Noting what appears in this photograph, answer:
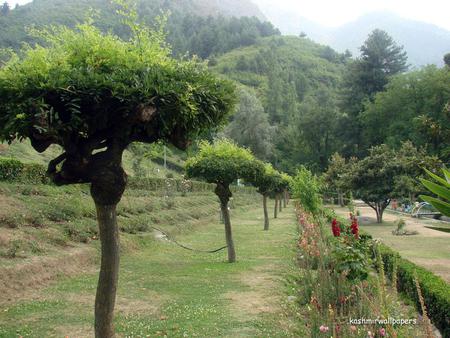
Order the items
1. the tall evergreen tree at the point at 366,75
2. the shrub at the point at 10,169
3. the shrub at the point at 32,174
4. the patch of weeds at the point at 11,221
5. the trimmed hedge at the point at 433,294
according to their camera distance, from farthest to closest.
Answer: the tall evergreen tree at the point at 366,75 < the shrub at the point at 32,174 < the shrub at the point at 10,169 < the patch of weeds at the point at 11,221 < the trimmed hedge at the point at 433,294

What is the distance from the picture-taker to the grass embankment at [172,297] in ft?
20.8

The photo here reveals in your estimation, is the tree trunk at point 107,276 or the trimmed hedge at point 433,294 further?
the trimmed hedge at point 433,294

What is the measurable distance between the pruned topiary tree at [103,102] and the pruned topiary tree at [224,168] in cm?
664

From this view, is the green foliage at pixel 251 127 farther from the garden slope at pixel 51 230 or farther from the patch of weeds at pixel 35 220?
the patch of weeds at pixel 35 220

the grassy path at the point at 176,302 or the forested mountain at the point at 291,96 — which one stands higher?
the forested mountain at the point at 291,96

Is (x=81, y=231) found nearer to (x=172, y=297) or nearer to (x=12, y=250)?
(x=12, y=250)

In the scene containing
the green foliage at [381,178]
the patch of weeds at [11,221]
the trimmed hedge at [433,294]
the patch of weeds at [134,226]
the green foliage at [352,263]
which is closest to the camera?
the green foliage at [352,263]

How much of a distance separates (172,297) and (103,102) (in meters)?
4.77

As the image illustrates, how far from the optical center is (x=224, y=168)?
12.4 metres

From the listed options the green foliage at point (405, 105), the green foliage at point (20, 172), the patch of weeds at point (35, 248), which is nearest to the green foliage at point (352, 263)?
the patch of weeds at point (35, 248)

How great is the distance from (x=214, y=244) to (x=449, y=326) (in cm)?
1184

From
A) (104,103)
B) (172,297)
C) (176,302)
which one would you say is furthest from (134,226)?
(104,103)

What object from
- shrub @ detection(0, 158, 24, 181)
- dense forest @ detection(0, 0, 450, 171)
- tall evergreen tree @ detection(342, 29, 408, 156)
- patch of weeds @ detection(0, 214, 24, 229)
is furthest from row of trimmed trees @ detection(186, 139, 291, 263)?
tall evergreen tree @ detection(342, 29, 408, 156)

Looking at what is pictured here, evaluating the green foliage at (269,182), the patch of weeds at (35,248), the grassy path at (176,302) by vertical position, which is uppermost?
the green foliage at (269,182)
